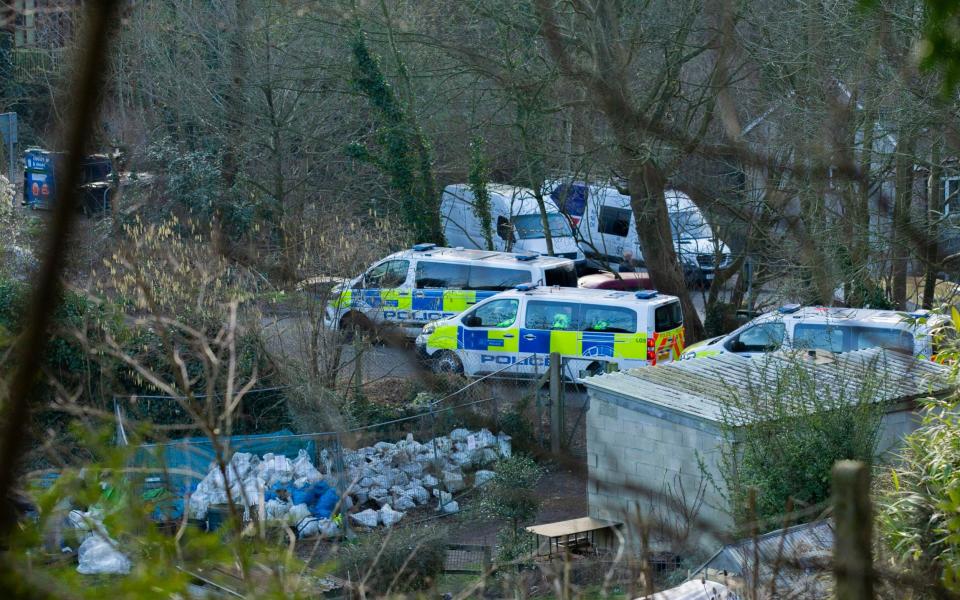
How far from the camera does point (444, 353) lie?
14.0 metres

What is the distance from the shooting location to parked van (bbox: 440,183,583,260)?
19.8 meters

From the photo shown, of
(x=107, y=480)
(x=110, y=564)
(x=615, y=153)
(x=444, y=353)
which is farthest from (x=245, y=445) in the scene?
(x=107, y=480)

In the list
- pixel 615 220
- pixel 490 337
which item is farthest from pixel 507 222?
pixel 490 337

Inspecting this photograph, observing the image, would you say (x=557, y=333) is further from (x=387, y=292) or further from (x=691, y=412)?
(x=691, y=412)

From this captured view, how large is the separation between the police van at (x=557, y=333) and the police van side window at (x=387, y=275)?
103 centimetres

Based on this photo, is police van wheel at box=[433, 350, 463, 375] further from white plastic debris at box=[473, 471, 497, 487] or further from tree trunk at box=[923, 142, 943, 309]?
tree trunk at box=[923, 142, 943, 309]

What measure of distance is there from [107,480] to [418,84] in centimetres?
1631

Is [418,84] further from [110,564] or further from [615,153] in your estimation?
[110,564]

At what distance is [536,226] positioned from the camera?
20.5 metres

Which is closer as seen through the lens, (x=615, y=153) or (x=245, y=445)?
(x=245, y=445)

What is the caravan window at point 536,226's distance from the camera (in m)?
20.3

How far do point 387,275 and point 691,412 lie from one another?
702cm

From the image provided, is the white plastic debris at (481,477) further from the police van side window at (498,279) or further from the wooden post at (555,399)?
the police van side window at (498,279)

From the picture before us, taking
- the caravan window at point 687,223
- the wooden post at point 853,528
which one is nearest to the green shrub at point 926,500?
the wooden post at point 853,528
